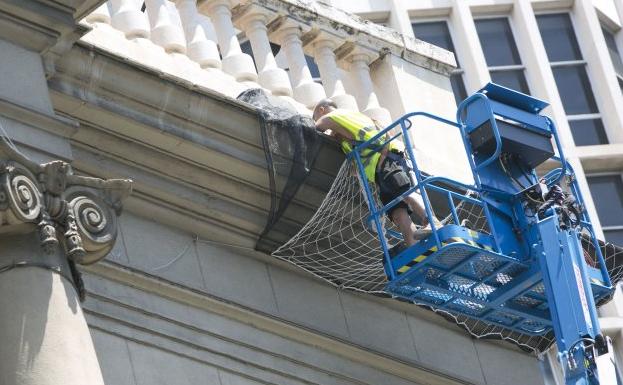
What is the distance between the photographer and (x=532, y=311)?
54.7 ft

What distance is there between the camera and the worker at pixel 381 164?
1608 centimetres

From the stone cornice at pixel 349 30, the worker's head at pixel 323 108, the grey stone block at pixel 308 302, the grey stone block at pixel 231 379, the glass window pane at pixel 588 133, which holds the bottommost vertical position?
the grey stone block at pixel 231 379

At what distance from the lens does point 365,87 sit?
57.6 feet

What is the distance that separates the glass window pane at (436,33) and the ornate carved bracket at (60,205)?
18.4 meters

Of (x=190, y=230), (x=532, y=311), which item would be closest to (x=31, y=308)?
(x=190, y=230)

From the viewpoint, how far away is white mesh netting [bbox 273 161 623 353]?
1595 centimetres

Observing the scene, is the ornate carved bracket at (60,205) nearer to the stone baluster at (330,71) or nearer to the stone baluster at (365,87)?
the stone baluster at (330,71)

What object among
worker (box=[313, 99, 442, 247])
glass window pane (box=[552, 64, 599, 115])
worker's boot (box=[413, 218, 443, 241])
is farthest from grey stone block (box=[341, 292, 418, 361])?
glass window pane (box=[552, 64, 599, 115])

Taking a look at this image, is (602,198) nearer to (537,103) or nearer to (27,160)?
(537,103)

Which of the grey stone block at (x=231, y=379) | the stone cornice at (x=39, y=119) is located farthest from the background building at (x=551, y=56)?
the stone cornice at (x=39, y=119)

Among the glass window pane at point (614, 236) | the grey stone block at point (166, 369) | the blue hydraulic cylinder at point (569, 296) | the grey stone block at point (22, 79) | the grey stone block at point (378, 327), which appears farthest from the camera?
the glass window pane at point (614, 236)

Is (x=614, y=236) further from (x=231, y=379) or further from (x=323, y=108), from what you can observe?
(x=231, y=379)

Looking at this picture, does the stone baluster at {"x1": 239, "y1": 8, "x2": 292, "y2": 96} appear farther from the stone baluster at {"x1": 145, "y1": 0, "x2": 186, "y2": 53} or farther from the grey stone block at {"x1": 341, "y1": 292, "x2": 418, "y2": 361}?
the grey stone block at {"x1": 341, "y1": 292, "x2": 418, "y2": 361}

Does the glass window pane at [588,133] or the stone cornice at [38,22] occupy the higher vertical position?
the glass window pane at [588,133]
